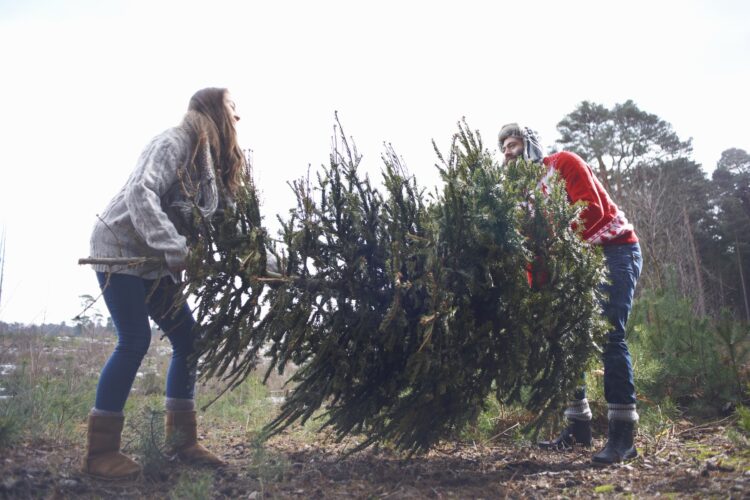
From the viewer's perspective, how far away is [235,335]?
3270 millimetres

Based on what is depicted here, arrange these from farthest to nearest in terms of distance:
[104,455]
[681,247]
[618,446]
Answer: [681,247] → [618,446] → [104,455]

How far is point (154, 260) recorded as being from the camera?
3.22 meters

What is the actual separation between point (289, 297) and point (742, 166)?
27.8 m

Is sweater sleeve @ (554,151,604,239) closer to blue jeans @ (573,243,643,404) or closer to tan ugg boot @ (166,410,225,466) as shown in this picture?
blue jeans @ (573,243,643,404)

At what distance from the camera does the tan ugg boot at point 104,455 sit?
327 cm

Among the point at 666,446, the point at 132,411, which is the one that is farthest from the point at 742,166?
the point at 132,411

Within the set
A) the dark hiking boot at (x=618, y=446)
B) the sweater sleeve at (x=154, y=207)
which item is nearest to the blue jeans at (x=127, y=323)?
the sweater sleeve at (x=154, y=207)

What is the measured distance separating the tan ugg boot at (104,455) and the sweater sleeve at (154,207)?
101 centimetres

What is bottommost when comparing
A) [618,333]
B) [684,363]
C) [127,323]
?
[684,363]

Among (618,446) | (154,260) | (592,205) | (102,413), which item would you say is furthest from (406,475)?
(592,205)

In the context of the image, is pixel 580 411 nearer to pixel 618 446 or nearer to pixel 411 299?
pixel 618 446

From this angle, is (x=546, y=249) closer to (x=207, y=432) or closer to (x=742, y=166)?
(x=207, y=432)

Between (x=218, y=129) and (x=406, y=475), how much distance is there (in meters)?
2.55

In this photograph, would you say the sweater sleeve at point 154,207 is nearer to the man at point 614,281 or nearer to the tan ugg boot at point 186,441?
the tan ugg boot at point 186,441
